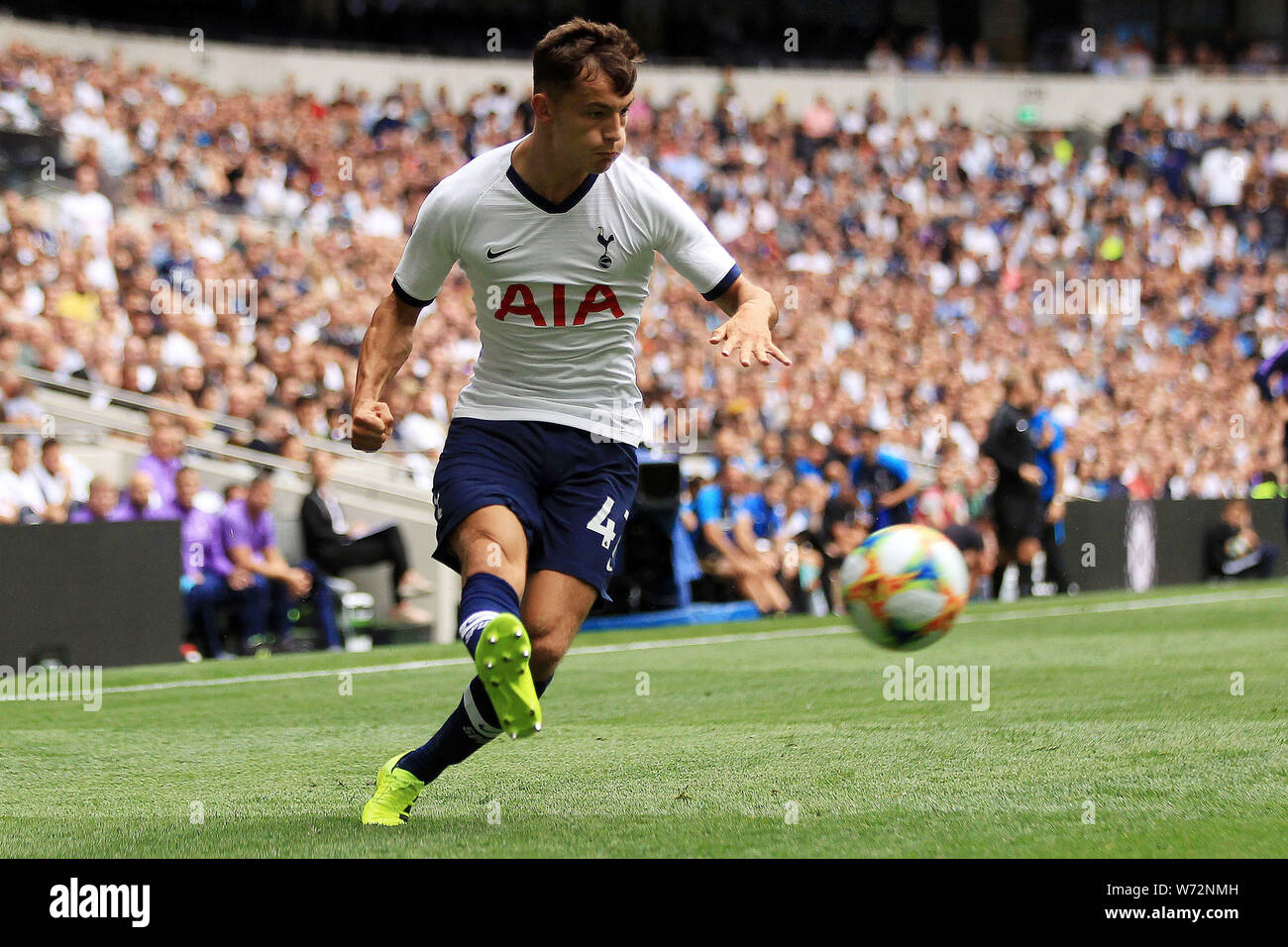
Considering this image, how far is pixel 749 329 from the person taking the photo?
528 centimetres

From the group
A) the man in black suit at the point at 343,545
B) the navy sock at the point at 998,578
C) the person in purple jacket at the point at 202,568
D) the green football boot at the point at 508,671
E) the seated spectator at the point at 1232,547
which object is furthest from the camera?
the seated spectator at the point at 1232,547

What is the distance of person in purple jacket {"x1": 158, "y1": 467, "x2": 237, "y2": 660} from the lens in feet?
41.2

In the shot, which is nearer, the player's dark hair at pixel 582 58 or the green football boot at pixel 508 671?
the green football boot at pixel 508 671

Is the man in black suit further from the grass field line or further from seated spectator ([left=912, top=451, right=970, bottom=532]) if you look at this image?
seated spectator ([left=912, top=451, right=970, bottom=532])

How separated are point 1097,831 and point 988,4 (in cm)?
3511

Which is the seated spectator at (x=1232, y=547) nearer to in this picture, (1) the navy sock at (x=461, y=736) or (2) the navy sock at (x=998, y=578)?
(2) the navy sock at (x=998, y=578)

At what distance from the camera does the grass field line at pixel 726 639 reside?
1059 cm

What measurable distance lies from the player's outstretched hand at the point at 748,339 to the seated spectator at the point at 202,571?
8078 millimetres

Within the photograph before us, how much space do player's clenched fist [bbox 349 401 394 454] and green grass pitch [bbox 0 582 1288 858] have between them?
1220 mm

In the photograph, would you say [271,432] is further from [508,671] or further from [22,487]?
[508,671]

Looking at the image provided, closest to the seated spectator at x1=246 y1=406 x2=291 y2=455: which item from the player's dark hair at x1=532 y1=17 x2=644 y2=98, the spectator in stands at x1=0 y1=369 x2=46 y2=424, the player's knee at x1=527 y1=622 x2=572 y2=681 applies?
the spectator in stands at x1=0 y1=369 x2=46 y2=424

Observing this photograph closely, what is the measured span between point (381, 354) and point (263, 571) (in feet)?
25.1
